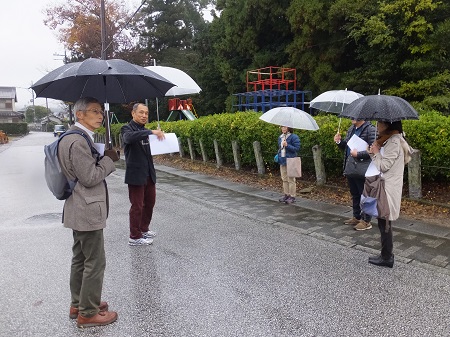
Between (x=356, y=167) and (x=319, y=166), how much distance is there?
9.75 ft

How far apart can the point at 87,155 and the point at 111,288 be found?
63.8 inches

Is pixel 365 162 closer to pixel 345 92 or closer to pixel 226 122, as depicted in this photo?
pixel 345 92

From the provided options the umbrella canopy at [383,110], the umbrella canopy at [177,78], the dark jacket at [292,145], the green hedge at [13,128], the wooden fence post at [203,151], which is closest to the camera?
the umbrella canopy at [383,110]

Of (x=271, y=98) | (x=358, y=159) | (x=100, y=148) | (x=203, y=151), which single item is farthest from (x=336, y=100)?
(x=271, y=98)

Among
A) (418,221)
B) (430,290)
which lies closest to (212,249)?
(430,290)

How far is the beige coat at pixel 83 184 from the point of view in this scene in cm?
296

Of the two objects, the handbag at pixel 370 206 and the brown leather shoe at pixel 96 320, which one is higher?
the handbag at pixel 370 206

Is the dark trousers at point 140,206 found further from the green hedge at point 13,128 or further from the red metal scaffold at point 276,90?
the green hedge at point 13,128

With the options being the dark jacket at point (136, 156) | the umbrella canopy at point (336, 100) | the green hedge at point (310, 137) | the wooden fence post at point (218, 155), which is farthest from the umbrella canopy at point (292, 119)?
the wooden fence post at point (218, 155)

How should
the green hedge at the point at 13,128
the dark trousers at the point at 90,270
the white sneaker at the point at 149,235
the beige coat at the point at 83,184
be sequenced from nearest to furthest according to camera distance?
the beige coat at the point at 83,184 < the dark trousers at the point at 90,270 < the white sneaker at the point at 149,235 < the green hedge at the point at 13,128

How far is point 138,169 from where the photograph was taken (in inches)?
193

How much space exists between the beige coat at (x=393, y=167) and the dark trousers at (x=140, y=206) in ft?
9.79

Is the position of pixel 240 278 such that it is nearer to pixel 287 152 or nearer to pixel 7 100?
pixel 287 152

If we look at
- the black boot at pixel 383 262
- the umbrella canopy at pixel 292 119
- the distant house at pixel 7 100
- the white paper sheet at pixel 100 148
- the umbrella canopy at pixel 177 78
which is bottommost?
the black boot at pixel 383 262
